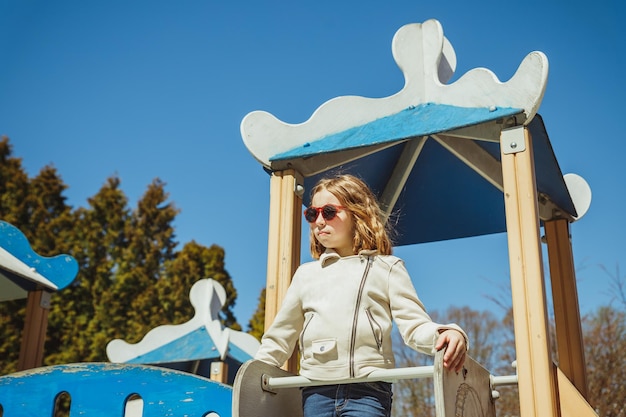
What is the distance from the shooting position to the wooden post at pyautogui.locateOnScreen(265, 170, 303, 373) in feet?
10.5

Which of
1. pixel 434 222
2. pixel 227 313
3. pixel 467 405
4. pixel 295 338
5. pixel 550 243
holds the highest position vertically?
pixel 227 313

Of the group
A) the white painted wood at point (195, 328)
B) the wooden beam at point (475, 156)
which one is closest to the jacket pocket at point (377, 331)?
the wooden beam at point (475, 156)

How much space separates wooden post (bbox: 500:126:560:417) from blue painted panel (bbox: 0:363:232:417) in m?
1.21

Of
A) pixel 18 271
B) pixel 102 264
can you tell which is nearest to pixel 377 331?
pixel 18 271

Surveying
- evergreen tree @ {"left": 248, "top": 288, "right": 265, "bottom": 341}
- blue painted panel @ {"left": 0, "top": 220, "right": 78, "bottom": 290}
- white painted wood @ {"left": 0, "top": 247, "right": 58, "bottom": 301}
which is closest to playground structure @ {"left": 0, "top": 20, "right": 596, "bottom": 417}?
white painted wood @ {"left": 0, "top": 247, "right": 58, "bottom": 301}

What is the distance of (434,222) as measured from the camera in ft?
15.8

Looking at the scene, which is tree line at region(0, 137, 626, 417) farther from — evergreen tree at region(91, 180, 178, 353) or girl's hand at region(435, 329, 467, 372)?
girl's hand at region(435, 329, 467, 372)

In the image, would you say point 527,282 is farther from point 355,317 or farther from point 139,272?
point 139,272

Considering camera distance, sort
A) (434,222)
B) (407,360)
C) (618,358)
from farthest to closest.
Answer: (407,360), (618,358), (434,222)

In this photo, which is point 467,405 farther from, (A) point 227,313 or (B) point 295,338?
(A) point 227,313

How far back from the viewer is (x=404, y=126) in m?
3.33

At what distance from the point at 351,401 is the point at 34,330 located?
492 centimetres

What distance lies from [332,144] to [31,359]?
4103 millimetres

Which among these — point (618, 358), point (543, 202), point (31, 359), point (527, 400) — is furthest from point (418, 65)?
point (618, 358)
